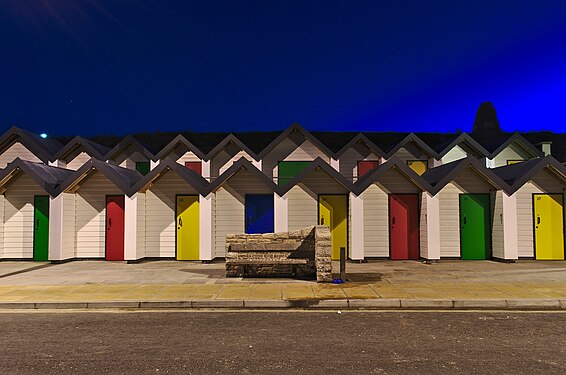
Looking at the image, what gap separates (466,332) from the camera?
688 centimetres

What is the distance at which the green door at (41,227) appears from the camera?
16312 mm

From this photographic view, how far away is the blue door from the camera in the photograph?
1672 centimetres

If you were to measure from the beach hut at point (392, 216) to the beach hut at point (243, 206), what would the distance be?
3911mm

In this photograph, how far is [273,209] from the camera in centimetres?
1670

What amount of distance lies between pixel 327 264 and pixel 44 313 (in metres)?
6.65

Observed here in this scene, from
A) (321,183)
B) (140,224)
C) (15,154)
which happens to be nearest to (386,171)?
(321,183)

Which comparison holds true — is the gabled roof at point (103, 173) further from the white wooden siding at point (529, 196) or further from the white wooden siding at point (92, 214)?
the white wooden siding at point (529, 196)

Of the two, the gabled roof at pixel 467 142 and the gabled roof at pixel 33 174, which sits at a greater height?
the gabled roof at pixel 467 142

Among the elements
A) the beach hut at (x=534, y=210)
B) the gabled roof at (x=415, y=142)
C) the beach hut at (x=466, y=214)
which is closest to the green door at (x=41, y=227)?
the beach hut at (x=466, y=214)

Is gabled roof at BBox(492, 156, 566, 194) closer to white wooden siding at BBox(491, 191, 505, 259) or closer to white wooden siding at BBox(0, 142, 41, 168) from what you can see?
white wooden siding at BBox(491, 191, 505, 259)

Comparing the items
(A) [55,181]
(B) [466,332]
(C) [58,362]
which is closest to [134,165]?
(A) [55,181]

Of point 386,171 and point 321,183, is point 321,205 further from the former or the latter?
point 386,171

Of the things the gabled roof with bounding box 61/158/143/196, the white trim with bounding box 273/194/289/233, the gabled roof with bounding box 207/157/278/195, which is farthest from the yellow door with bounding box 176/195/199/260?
the white trim with bounding box 273/194/289/233

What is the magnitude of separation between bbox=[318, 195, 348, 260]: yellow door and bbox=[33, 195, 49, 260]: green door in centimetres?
1089
